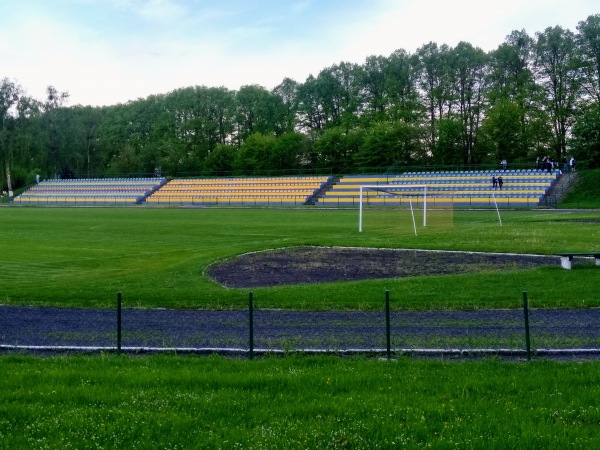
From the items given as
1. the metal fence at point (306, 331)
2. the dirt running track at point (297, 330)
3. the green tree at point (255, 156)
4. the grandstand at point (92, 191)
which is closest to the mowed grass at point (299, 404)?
the metal fence at point (306, 331)

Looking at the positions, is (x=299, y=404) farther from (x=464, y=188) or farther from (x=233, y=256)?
(x=464, y=188)

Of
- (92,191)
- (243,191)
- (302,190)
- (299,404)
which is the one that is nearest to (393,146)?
(302,190)

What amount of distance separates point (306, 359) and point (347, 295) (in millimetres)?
6379

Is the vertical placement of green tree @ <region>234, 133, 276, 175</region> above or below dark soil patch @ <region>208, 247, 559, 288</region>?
above

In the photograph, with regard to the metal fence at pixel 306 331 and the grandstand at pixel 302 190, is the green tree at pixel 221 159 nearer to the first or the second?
the grandstand at pixel 302 190

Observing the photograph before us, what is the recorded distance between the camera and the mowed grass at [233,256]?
49.7 feet

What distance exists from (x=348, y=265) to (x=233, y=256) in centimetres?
538

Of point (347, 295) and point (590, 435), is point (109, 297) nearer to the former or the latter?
point (347, 295)

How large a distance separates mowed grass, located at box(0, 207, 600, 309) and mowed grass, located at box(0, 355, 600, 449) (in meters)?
5.79

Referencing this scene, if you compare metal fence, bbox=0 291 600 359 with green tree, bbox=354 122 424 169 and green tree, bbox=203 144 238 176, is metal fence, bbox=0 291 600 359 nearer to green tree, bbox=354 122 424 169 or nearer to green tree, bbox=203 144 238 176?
green tree, bbox=354 122 424 169

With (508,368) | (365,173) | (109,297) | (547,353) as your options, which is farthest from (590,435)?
(365,173)

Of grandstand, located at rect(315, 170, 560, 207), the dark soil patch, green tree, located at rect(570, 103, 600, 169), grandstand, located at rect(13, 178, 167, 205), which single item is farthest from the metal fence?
grandstand, located at rect(13, 178, 167, 205)

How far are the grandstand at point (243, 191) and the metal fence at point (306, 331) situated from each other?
6118cm

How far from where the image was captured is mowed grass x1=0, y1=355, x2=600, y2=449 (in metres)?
6.04
